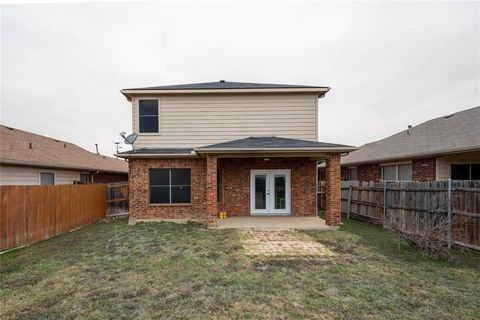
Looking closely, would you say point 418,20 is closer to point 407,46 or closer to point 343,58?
point 407,46

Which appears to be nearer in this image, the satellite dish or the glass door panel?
the satellite dish

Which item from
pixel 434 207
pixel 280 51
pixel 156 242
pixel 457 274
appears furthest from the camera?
pixel 280 51

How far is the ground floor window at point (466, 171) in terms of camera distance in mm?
9039

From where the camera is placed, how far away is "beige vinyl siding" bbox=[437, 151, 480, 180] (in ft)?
29.5

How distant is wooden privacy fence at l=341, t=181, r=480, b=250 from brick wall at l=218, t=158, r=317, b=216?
9.53 feet

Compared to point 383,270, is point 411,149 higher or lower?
higher

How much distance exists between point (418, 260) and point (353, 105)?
2024 cm

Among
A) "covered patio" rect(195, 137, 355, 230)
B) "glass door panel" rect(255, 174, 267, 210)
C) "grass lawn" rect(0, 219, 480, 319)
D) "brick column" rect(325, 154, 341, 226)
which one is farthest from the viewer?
"glass door panel" rect(255, 174, 267, 210)

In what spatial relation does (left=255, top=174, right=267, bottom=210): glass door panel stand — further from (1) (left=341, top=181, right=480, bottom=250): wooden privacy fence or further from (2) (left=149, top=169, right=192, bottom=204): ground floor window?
(1) (left=341, top=181, right=480, bottom=250): wooden privacy fence

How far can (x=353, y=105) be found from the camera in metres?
22.8

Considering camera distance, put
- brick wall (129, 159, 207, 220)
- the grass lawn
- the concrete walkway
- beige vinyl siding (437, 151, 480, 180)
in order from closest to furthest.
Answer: the grass lawn < the concrete walkway < beige vinyl siding (437, 151, 480, 180) < brick wall (129, 159, 207, 220)

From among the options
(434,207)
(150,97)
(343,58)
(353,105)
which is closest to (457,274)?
(434,207)

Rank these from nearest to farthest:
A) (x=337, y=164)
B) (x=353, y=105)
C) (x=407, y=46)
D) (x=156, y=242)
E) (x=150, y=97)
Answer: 1. (x=156, y=242)
2. (x=337, y=164)
3. (x=150, y=97)
4. (x=407, y=46)
5. (x=353, y=105)

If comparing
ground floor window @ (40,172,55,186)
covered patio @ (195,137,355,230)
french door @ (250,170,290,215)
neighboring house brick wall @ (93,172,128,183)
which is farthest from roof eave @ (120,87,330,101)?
→ neighboring house brick wall @ (93,172,128,183)
